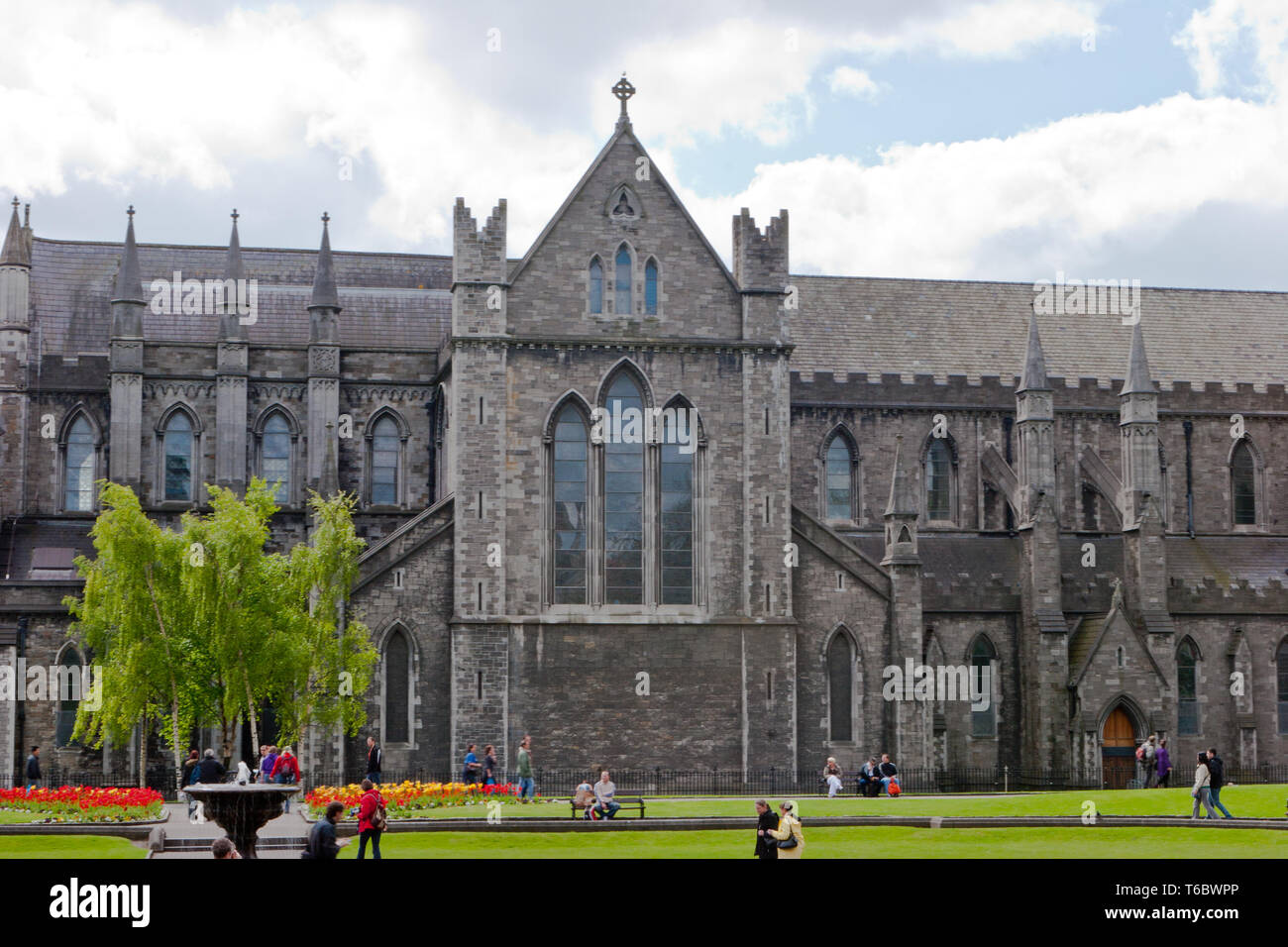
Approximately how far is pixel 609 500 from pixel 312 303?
1314cm

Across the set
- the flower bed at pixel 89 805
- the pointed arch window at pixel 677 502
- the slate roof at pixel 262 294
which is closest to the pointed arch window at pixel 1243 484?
the pointed arch window at pixel 677 502

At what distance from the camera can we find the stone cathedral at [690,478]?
150ft

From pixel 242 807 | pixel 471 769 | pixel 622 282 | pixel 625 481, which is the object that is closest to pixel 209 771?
pixel 471 769

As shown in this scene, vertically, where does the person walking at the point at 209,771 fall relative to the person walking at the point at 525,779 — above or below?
above

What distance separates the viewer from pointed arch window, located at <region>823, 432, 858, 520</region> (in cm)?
5541

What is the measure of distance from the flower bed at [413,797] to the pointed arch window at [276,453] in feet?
58.7

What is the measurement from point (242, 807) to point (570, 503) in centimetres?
2061

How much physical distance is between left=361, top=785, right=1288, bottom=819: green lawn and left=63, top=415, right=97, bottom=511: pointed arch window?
22756 millimetres

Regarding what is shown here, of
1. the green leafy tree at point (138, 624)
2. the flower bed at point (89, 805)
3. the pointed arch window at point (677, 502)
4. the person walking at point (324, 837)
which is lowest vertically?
the flower bed at point (89, 805)

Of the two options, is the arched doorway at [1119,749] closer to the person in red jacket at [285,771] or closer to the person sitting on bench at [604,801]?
the person sitting on bench at [604,801]

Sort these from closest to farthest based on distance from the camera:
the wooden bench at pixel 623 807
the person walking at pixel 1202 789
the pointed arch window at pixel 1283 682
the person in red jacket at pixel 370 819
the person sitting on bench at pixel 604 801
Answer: the person in red jacket at pixel 370 819
the person sitting on bench at pixel 604 801
the person walking at pixel 1202 789
the wooden bench at pixel 623 807
the pointed arch window at pixel 1283 682
